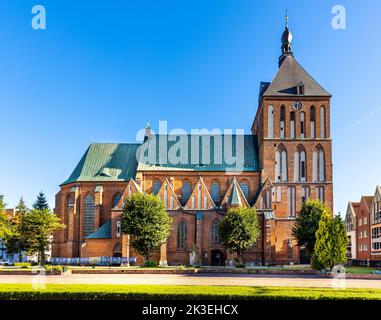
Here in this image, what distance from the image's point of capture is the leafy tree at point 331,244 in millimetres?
45719

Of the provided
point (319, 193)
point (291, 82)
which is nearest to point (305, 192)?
point (319, 193)

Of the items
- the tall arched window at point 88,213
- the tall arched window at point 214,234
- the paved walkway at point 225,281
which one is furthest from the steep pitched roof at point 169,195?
the paved walkway at point 225,281

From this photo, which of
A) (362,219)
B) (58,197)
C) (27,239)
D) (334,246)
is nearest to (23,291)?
(334,246)

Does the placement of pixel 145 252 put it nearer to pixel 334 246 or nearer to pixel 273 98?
pixel 334 246

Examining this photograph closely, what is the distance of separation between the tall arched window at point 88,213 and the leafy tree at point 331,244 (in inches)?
1449

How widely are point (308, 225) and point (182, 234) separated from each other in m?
18.3

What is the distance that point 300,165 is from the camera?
67.5m

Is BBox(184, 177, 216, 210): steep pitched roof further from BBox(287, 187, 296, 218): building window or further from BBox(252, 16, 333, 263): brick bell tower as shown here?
BBox(287, 187, 296, 218): building window

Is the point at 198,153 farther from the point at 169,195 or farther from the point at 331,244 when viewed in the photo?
the point at 331,244

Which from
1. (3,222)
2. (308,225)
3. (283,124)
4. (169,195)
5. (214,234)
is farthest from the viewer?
(283,124)

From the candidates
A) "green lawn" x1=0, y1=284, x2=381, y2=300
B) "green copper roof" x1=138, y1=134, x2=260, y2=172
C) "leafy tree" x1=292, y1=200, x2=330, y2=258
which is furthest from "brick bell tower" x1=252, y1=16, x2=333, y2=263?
"green lawn" x1=0, y1=284, x2=381, y2=300

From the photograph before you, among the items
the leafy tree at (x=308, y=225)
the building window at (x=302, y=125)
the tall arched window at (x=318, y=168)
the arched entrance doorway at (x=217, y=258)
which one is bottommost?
the arched entrance doorway at (x=217, y=258)

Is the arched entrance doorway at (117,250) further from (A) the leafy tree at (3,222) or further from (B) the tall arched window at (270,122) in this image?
(B) the tall arched window at (270,122)
